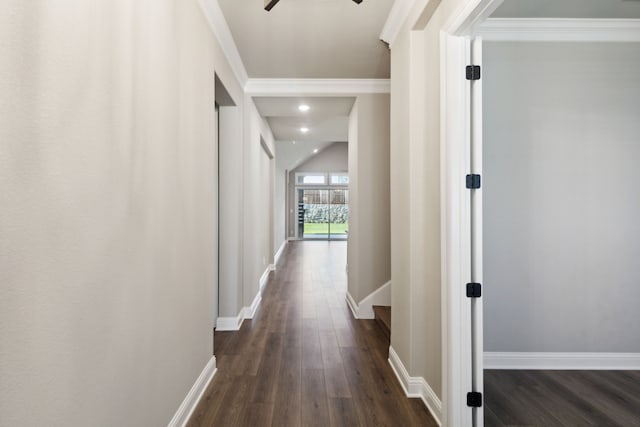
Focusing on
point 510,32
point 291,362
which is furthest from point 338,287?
point 510,32

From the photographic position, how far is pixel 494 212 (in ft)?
9.18

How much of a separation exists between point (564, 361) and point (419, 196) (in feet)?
6.15

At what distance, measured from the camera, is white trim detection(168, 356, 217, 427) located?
1934 mm

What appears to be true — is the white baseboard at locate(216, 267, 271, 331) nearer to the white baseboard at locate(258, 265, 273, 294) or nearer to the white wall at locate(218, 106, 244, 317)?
the white wall at locate(218, 106, 244, 317)

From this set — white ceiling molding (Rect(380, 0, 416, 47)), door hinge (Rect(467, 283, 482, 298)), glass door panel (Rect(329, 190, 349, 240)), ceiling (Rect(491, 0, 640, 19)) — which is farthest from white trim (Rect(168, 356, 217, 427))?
glass door panel (Rect(329, 190, 349, 240))

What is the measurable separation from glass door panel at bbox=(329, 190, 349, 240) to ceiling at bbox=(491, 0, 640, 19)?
11.0 m

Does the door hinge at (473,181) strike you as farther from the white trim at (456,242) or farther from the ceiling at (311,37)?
the ceiling at (311,37)

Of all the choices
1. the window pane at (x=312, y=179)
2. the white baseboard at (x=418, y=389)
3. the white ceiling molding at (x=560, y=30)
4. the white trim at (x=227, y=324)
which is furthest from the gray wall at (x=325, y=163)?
the white baseboard at (x=418, y=389)

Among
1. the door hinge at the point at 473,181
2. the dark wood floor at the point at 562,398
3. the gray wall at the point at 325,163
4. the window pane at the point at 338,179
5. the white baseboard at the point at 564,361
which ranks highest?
the gray wall at the point at 325,163

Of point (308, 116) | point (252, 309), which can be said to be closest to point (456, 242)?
point (252, 309)

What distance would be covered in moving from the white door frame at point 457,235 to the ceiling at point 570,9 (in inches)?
44.2

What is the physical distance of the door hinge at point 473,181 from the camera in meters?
1.84

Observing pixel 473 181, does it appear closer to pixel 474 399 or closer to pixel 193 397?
pixel 474 399

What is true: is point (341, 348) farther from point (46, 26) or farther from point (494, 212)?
point (46, 26)
